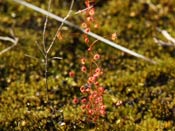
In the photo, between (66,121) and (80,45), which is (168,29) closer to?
(80,45)

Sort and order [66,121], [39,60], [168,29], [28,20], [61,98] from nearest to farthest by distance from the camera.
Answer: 1. [66,121]
2. [61,98]
3. [39,60]
4. [168,29]
5. [28,20]

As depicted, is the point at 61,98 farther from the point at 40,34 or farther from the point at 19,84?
the point at 40,34

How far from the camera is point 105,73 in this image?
9656 mm

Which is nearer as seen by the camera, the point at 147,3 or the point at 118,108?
the point at 118,108

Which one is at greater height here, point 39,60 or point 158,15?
point 158,15

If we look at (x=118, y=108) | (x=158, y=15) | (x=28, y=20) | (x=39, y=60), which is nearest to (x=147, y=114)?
(x=118, y=108)

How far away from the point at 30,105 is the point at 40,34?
273cm

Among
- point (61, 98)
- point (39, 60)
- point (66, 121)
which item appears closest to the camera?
point (66, 121)

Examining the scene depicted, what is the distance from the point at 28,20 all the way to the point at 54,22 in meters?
0.76

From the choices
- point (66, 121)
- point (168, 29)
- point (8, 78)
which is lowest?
point (66, 121)

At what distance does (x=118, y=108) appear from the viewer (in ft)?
28.2

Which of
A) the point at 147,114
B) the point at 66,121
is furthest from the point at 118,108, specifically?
the point at 66,121

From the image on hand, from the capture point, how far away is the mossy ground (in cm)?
835

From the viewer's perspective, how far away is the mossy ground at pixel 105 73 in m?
8.35
